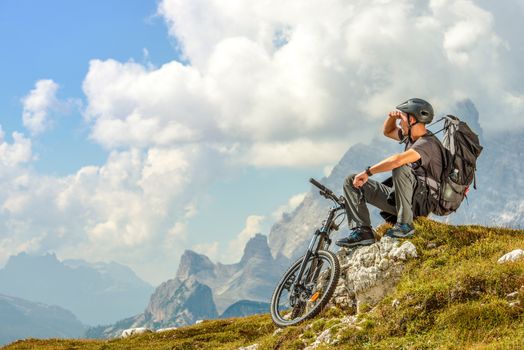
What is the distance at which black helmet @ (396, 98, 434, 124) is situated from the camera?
13.8m

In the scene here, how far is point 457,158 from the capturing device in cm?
1338

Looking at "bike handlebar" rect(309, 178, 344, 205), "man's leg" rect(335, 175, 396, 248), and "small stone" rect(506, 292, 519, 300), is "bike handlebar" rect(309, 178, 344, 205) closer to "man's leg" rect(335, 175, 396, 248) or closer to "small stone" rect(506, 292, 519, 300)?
"man's leg" rect(335, 175, 396, 248)

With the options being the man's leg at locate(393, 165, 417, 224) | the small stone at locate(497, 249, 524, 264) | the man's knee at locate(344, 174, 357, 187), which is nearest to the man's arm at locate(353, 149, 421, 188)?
the man's leg at locate(393, 165, 417, 224)

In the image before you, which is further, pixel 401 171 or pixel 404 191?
pixel 404 191

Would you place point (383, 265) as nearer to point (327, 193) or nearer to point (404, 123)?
point (327, 193)

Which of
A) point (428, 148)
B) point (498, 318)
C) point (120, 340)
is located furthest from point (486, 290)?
point (120, 340)

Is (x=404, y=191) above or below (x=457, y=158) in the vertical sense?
below

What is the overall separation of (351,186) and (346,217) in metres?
0.93

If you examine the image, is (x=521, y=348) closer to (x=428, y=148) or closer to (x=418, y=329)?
(x=418, y=329)

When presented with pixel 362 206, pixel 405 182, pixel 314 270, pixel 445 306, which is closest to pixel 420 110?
pixel 405 182

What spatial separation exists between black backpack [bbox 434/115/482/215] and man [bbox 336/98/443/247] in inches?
8.6

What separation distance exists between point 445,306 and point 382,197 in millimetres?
3741

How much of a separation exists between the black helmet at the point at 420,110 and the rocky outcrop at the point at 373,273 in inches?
127

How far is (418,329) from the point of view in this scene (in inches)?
426
